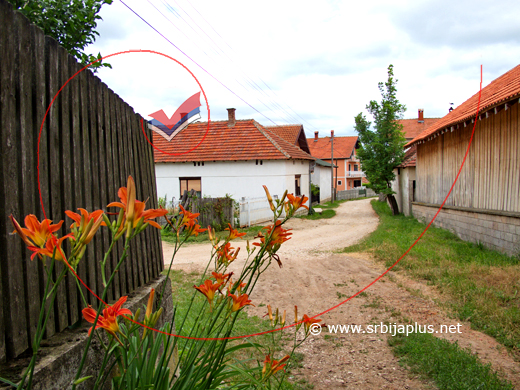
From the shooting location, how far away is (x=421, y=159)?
1534 centimetres

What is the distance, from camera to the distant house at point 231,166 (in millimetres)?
18156

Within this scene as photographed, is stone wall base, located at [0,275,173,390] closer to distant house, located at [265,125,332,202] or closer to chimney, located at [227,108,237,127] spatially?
chimney, located at [227,108,237,127]

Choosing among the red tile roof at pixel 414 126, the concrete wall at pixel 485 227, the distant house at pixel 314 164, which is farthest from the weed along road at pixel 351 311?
the red tile roof at pixel 414 126

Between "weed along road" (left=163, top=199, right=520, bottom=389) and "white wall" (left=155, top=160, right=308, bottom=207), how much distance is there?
309 inches

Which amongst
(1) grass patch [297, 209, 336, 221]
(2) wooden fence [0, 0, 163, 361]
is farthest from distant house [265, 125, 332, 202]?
(2) wooden fence [0, 0, 163, 361]

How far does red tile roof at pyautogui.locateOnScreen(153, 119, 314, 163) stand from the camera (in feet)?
59.8

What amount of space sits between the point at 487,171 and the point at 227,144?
499 inches

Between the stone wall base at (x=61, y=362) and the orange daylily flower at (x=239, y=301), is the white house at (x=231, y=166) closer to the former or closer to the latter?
the stone wall base at (x=61, y=362)

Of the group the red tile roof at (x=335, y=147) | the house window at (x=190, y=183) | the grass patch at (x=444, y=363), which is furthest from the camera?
the red tile roof at (x=335, y=147)

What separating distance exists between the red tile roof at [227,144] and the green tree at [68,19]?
44.9 ft

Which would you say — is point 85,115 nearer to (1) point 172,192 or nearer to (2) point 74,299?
(2) point 74,299

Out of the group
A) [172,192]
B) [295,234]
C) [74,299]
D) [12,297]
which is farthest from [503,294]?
[172,192]

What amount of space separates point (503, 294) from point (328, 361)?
3.08m

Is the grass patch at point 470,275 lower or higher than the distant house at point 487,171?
lower
